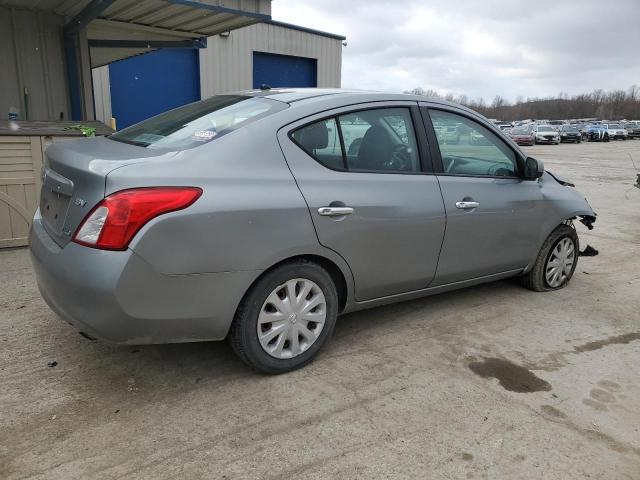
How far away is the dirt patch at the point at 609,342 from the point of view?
3561mm

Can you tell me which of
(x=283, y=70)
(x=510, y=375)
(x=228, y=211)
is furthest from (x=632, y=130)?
(x=228, y=211)

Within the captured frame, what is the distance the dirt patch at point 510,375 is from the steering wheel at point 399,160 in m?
1.33

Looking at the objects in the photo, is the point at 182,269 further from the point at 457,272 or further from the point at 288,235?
the point at 457,272

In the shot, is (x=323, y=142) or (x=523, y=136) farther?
(x=523, y=136)

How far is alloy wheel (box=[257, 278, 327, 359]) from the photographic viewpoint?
289 cm

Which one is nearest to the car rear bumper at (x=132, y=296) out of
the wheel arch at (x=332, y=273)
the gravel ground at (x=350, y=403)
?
the wheel arch at (x=332, y=273)

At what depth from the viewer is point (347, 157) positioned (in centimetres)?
319

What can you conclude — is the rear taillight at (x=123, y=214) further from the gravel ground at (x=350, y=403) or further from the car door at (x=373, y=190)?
the gravel ground at (x=350, y=403)

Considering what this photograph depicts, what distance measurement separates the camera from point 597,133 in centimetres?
4656

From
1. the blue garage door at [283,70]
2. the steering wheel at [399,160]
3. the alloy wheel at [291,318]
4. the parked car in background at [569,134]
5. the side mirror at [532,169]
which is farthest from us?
the parked car in background at [569,134]

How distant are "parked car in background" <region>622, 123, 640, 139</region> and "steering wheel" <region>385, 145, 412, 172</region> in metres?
58.4

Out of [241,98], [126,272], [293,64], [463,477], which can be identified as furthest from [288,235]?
[293,64]

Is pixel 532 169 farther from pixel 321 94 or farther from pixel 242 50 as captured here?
pixel 242 50

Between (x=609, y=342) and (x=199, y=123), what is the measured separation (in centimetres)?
314
